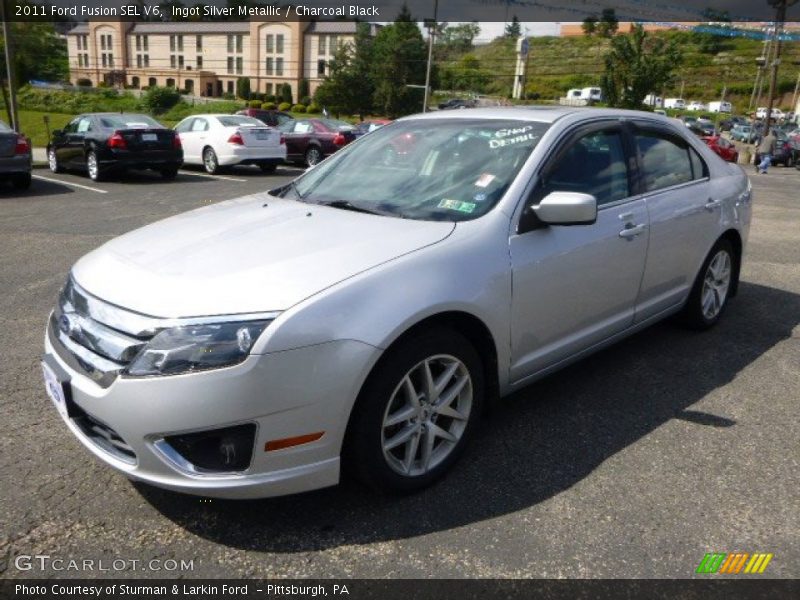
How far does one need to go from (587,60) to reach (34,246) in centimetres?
14978

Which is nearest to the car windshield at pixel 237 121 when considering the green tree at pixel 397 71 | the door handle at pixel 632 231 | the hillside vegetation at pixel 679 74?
the door handle at pixel 632 231

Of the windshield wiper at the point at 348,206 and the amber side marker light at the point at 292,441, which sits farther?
the windshield wiper at the point at 348,206

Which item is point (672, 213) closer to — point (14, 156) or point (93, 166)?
point (14, 156)

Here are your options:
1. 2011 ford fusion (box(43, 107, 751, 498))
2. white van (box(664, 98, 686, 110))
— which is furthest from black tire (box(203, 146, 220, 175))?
white van (box(664, 98, 686, 110))

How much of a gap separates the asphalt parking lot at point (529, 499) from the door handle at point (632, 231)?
0.90 meters

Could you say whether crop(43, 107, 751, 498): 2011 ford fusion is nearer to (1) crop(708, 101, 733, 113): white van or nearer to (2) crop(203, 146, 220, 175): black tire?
(2) crop(203, 146, 220, 175): black tire

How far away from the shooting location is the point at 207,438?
230 centimetres

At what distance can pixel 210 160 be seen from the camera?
16266 mm

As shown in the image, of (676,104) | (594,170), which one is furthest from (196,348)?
(676,104)

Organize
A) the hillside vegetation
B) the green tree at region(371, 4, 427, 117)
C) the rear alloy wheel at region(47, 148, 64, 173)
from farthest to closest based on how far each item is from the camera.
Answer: the hillside vegetation
the green tree at region(371, 4, 427, 117)
the rear alloy wheel at region(47, 148, 64, 173)

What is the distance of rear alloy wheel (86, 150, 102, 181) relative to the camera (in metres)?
13.5

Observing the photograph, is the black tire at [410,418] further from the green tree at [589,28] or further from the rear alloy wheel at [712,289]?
the green tree at [589,28]

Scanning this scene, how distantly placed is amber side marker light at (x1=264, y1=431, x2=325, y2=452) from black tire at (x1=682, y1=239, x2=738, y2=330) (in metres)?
3.28

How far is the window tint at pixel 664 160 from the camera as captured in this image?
4.05m
